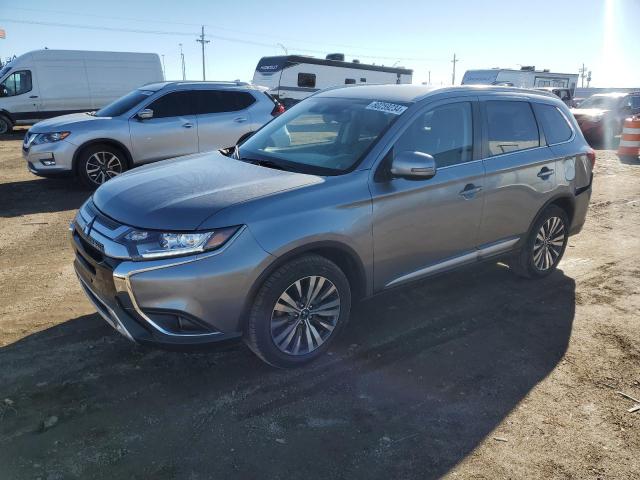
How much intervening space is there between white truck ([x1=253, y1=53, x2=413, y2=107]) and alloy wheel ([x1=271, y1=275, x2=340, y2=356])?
64.6 feet

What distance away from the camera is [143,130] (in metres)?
8.61

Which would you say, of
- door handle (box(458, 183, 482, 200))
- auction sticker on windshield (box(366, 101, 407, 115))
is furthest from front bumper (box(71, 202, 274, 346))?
door handle (box(458, 183, 482, 200))

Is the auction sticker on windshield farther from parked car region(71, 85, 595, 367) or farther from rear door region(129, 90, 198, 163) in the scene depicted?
rear door region(129, 90, 198, 163)

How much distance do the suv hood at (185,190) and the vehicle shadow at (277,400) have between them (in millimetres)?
1021

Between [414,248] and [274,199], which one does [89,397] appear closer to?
[274,199]

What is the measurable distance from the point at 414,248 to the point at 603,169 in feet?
34.5

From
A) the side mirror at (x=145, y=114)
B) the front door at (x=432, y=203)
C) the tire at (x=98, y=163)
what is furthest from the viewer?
the side mirror at (x=145, y=114)

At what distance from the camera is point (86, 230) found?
10.9ft

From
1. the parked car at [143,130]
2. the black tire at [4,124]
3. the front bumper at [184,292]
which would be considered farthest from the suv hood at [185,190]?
the black tire at [4,124]

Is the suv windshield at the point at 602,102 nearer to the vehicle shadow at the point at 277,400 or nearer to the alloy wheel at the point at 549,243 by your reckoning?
the alloy wheel at the point at 549,243

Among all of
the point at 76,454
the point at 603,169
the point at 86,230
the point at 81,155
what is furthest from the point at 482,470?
the point at 603,169

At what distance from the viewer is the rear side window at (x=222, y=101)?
9.22 m

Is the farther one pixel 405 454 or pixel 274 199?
pixel 274 199

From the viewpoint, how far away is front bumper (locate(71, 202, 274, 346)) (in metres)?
2.86
